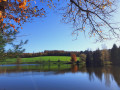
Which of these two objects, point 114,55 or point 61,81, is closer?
point 61,81

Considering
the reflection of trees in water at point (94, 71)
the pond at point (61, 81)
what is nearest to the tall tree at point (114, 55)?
the reflection of trees in water at point (94, 71)

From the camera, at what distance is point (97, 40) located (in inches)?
132

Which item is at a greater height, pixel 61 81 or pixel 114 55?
pixel 114 55

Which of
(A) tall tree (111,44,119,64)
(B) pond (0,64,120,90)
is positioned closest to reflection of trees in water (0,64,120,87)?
(B) pond (0,64,120,90)

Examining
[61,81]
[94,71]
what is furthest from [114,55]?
[61,81]

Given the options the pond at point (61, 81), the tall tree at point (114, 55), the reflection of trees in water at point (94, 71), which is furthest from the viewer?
the tall tree at point (114, 55)

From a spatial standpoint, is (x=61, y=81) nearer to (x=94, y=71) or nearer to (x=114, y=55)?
(x=94, y=71)

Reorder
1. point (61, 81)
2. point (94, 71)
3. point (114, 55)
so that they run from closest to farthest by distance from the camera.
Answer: point (61, 81) < point (94, 71) < point (114, 55)

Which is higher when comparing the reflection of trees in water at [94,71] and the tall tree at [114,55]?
the tall tree at [114,55]

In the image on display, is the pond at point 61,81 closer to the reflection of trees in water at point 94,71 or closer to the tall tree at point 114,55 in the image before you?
the reflection of trees in water at point 94,71

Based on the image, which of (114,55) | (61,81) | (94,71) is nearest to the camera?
(61,81)

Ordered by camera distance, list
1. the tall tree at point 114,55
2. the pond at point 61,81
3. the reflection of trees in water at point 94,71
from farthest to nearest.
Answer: the tall tree at point 114,55 → the reflection of trees in water at point 94,71 → the pond at point 61,81

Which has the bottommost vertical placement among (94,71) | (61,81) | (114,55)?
(94,71)

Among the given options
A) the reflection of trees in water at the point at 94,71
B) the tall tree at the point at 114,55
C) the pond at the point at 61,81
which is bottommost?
the reflection of trees in water at the point at 94,71
